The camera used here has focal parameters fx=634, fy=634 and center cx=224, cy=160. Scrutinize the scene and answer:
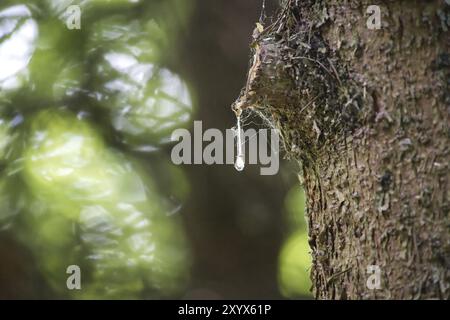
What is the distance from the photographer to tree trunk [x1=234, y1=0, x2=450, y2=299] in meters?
0.90

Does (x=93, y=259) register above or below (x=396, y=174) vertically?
above

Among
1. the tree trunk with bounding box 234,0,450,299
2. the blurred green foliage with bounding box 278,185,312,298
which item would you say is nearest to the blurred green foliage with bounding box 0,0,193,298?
the blurred green foliage with bounding box 278,185,312,298

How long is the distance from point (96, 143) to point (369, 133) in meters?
2.28

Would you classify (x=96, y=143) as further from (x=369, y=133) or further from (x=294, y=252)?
(x=369, y=133)

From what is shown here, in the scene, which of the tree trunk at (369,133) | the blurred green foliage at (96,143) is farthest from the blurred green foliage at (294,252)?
the tree trunk at (369,133)

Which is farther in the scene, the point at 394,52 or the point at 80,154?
the point at 80,154

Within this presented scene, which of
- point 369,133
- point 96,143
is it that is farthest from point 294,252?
point 369,133

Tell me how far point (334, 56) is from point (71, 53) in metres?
2.24

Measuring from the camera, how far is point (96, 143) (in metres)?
3.07

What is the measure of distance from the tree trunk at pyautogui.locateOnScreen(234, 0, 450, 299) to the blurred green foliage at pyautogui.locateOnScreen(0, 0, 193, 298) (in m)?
1.87
